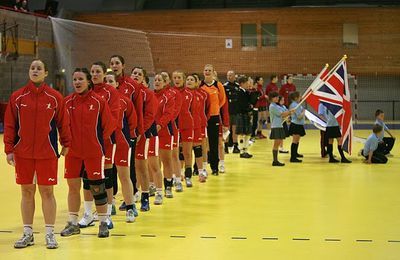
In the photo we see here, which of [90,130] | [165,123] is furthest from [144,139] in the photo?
[90,130]

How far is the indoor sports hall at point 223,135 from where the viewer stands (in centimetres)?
707

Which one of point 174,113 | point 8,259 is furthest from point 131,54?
point 8,259

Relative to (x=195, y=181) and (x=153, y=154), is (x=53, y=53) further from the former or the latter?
(x=153, y=154)

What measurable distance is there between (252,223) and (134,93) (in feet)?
7.53

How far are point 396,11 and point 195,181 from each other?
21.1m

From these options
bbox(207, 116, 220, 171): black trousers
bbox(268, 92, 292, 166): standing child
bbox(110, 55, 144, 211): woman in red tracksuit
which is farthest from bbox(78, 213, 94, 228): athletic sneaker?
Answer: bbox(268, 92, 292, 166): standing child

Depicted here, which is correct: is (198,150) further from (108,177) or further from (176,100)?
(108,177)

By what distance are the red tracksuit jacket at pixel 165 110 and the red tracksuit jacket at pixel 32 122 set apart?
3088 millimetres

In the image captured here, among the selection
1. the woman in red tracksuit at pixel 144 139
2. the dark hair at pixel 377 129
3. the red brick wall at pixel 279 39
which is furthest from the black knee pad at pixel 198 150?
the red brick wall at pixel 279 39

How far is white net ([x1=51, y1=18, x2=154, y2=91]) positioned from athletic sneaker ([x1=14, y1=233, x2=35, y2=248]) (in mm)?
14874

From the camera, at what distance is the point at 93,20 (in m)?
31.1

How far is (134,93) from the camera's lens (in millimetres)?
8742

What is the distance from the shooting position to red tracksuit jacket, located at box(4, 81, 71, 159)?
689 centimetres

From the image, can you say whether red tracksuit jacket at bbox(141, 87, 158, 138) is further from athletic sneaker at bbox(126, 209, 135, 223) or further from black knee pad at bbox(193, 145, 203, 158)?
black knee pad at bbox(193, 145, 203, 158)
